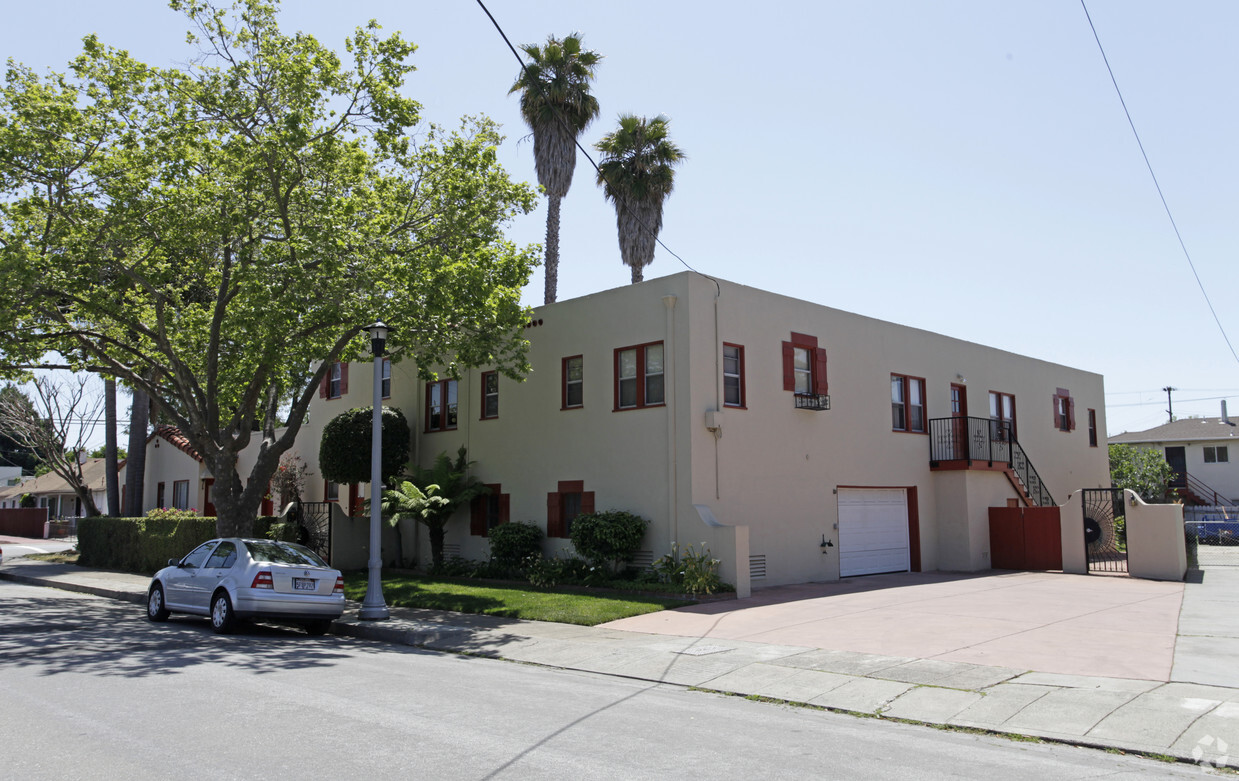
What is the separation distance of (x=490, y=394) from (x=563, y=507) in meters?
3.80

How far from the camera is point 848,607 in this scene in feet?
52.2

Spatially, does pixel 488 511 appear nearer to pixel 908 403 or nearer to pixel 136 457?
pixel 908 403

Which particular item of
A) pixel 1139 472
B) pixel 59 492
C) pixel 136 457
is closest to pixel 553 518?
pixel 136 457

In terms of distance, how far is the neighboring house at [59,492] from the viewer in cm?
6075

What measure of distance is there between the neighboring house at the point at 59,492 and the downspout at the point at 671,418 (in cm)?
5245

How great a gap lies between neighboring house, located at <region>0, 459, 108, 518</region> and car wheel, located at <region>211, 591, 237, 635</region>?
2041 inches

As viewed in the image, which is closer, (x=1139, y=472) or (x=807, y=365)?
(x=807, y=365)

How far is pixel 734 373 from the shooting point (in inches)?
765

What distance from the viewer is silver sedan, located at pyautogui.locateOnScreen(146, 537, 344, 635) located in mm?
13477

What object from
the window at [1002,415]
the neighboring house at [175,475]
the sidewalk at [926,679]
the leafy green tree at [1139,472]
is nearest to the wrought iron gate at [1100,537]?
the window at [1002,415]

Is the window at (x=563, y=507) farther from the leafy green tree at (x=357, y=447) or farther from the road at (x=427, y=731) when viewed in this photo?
the road at (x=427, y=731)

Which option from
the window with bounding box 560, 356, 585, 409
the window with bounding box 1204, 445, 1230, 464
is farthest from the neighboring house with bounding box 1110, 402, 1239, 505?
the window with bounding box 560, 356, 585, 409

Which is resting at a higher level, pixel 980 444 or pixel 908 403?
pixel 908 403

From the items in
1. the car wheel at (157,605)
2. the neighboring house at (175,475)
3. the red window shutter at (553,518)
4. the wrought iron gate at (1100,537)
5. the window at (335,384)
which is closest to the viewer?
the car wheel at (157,605)
